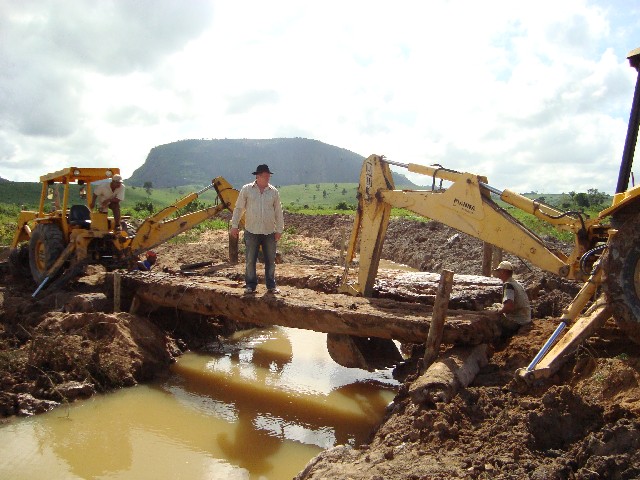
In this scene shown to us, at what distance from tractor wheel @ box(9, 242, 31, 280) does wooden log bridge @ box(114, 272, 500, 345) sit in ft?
10.6

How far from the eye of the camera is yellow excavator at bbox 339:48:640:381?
4.77m

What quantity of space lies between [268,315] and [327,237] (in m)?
20.7

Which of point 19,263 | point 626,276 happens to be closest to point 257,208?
point 626,276

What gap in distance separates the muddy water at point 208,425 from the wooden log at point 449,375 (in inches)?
52.9

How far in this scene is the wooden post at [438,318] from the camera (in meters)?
5.85

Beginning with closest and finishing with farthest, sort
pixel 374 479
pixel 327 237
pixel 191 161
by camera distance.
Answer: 1. pixel 374 479
2. pixel 327 237
3. pixel 191 161

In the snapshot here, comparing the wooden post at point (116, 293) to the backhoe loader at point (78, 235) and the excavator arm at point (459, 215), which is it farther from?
the excavator arm at point (459, 215)

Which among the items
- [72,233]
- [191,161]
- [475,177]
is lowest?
[72,233]

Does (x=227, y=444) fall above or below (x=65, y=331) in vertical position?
below

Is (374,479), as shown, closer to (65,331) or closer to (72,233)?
(65,331)

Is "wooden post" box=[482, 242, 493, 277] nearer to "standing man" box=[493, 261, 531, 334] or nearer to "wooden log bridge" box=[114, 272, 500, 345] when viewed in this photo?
"wooden log bridge" box=[114, 272, 500, 345]

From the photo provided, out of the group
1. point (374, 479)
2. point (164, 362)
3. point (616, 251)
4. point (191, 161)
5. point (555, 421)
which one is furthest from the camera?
point (191, 161)

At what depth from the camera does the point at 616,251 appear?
15.8 ft

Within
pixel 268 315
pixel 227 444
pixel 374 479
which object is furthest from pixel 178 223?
pixel 374 479
